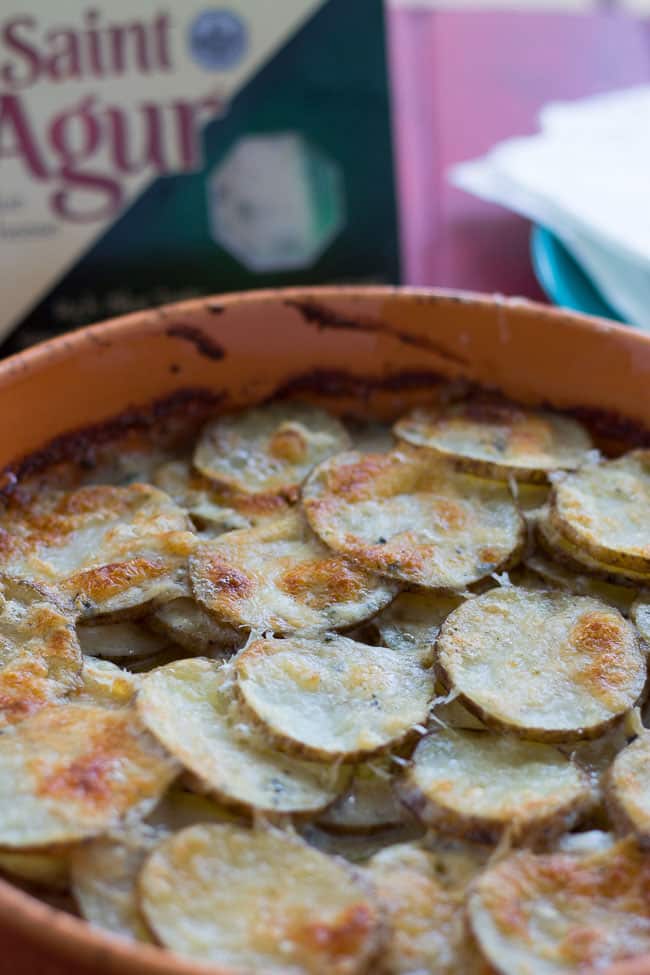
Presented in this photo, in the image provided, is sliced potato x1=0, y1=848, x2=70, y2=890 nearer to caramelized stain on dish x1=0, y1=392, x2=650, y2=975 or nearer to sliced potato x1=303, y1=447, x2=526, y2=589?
caramelized stain on dish x1=0, y1=392, x2=650, y2=975

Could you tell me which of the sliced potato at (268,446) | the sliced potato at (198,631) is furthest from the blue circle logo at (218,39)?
the sliced potato at (198,631)

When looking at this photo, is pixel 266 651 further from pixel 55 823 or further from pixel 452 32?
pixel 452 32

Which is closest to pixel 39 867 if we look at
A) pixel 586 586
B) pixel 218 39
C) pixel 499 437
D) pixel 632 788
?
pixel 632 788

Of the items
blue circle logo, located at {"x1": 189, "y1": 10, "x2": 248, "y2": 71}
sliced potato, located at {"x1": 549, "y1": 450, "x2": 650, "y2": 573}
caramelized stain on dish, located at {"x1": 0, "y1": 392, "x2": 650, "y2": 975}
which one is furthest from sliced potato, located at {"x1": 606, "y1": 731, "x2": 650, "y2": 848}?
blue circle logo, located at {"x1": 189, "y1": 10, "x2": 248, "y2": 71}

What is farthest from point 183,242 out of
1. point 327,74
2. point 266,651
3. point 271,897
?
point 271,897

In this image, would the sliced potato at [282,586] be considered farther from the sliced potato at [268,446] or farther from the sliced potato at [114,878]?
the sliced potato at [114,878]
